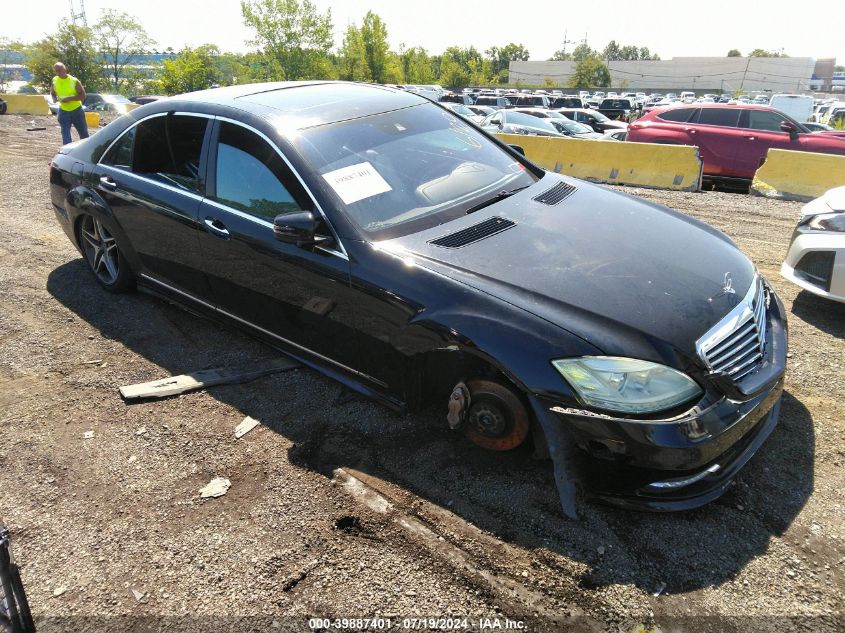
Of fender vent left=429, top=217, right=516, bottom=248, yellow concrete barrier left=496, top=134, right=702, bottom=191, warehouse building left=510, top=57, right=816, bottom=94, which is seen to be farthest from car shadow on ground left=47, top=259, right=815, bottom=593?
warehouse building left=510, top=57, right=816, bottom=94

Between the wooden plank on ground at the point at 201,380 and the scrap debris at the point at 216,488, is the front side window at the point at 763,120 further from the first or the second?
the scrap debris at the point at 216,488

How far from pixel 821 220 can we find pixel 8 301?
641cm

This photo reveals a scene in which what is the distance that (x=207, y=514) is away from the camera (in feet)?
8.36

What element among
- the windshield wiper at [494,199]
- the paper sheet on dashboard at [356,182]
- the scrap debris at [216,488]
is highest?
the paper sheet on dashboard at [356,182]

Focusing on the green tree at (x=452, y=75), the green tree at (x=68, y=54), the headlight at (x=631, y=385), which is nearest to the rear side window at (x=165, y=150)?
the headlight at (x=631, y=385)

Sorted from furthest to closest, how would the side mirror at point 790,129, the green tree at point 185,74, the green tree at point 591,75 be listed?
the green tree at point 591,75 < the green tree at point 185,74 < the side mirror at point 790,129

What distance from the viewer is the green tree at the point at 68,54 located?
48281 mm

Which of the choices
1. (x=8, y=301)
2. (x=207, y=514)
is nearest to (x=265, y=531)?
(x=207, y=514)

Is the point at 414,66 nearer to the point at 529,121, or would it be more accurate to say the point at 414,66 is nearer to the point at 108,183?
the point at 529,121

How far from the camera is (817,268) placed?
13.0 feet

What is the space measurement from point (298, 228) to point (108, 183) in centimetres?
227

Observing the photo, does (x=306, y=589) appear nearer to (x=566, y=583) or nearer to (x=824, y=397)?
(x=566, y=583)

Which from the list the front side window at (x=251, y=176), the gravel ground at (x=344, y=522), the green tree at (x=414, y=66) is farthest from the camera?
the green tree at (x=414, y=66)

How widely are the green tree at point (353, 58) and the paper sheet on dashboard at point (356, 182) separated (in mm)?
58674
